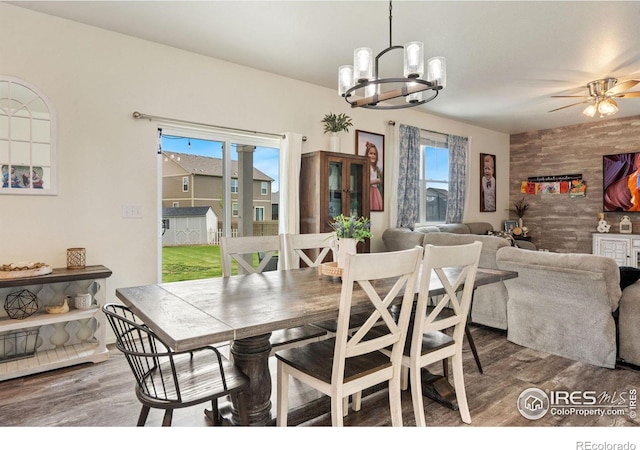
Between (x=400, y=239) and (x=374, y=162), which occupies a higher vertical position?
(x=374, y=162)

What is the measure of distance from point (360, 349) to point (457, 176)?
5.16 m

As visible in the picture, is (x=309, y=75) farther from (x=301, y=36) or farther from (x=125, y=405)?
(x=125, y=405)

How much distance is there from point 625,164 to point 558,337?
4.43 metres

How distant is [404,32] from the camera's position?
301 centimetres

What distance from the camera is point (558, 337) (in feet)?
9.61

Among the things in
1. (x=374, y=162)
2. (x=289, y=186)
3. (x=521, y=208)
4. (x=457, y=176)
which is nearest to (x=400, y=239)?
(x=374, y=162)

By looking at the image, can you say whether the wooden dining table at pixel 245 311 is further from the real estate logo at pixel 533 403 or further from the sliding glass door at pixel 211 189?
the sliding glass door at pixel 211 189

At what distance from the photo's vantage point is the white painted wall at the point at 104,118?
2777 mm

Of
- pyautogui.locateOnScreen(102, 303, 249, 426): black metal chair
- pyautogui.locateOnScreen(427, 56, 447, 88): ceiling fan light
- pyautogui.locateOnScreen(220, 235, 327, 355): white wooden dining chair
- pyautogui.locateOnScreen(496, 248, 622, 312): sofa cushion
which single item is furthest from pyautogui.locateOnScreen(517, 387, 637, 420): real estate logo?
pyautogui.locateOnScreen(427, 56, 447, 88): ceiling fan light

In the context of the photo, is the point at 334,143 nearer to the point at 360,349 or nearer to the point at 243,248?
the point at 243,248

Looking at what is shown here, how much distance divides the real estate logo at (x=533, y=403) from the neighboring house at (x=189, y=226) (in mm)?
2949

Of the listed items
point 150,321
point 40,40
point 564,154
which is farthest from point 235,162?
point 564,154

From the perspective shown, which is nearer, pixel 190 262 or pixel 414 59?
pixel 414 59

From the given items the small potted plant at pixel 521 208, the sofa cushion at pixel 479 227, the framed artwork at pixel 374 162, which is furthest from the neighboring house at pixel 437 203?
the small potted plant at pixel 521 208
